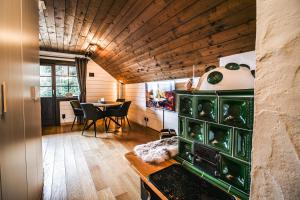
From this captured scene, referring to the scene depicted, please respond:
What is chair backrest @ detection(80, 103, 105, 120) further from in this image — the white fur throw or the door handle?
the door handle

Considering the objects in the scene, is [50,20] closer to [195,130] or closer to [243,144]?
[195,130]

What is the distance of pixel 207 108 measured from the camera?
1.03 m

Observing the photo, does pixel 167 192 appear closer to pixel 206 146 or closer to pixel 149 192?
pixel 206 146

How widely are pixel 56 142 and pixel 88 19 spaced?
9.34ft

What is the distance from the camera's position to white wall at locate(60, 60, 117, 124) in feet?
17.2

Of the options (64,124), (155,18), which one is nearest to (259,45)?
(155,18)

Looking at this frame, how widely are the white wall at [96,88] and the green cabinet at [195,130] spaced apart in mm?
5125

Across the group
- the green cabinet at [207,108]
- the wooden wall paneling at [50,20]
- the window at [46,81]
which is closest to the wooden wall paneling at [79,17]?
the wooden wall paneling at [50,20]

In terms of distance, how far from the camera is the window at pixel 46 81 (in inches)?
191

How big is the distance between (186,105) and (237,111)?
16.1 inches

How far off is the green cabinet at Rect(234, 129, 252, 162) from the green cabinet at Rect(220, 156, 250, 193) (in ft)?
0.16

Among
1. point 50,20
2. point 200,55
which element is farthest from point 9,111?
point 50,20

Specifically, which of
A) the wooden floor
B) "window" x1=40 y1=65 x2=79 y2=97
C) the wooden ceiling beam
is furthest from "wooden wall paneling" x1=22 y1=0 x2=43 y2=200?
"window" x1=40 y1=65 x2=79 y2=97

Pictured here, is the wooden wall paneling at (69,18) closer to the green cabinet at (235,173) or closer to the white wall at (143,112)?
the white wall at (143,112)
